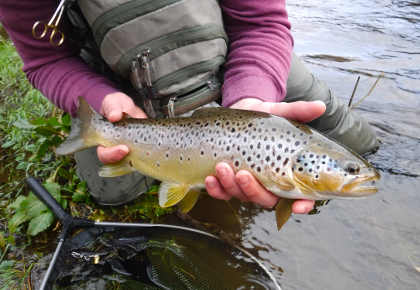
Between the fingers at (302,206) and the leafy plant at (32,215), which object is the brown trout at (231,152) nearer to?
the fingers at (302,206)

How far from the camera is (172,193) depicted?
189 centimetres

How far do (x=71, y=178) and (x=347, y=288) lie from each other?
2.05m

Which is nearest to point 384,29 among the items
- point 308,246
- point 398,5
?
point 398,5

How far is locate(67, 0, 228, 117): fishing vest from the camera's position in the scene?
2004 millimetres

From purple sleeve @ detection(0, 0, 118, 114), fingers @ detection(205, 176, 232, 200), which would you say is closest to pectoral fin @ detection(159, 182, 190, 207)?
fingers @ detection(205, 176, 232, 200)

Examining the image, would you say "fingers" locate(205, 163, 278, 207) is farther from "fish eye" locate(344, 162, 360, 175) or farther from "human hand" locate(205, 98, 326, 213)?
"fish eye" locate(344, 162, 360, 175)

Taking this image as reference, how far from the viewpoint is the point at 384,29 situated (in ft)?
20.1

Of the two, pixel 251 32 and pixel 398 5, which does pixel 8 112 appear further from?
pixel 398 5

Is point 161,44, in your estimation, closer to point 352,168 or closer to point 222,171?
point 222,171

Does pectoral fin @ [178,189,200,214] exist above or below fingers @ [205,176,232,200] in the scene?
below

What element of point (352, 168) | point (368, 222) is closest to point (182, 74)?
point (352, 168)

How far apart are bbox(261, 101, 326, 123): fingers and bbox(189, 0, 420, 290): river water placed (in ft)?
3.15

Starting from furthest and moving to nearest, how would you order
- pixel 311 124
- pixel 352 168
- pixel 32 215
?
1. pixel 311 124
2. pixel 32 215
3. pixel 352 168

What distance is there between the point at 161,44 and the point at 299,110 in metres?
0.92
